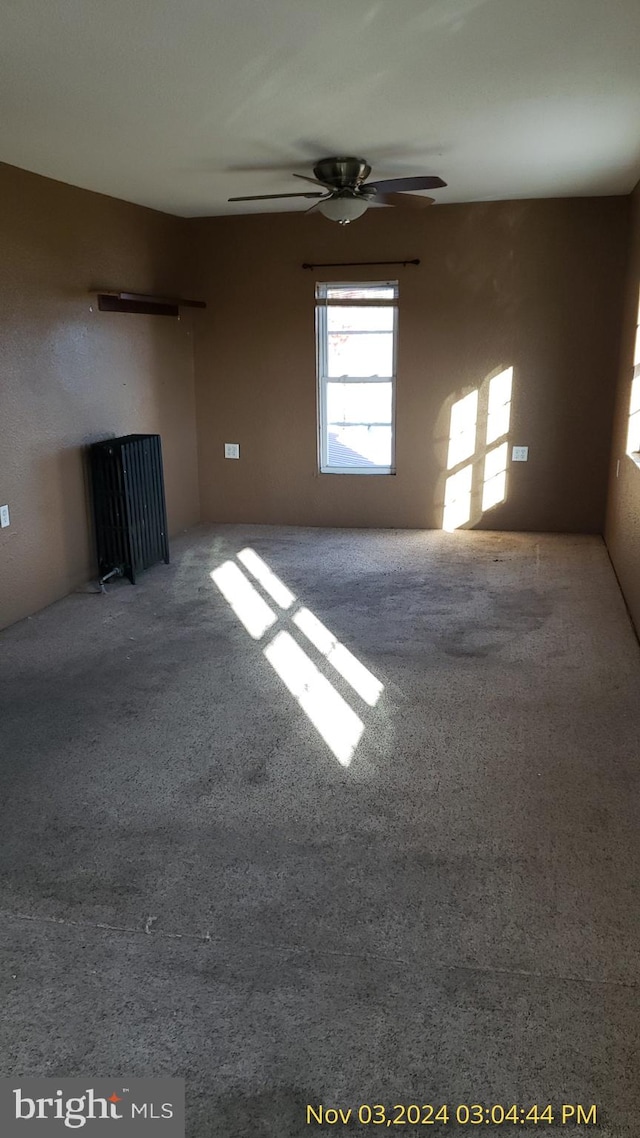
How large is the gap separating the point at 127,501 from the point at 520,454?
9.47 feet

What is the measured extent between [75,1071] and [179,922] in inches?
17.9

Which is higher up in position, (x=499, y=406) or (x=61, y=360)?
(x=61, y=360)

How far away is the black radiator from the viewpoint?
478cm

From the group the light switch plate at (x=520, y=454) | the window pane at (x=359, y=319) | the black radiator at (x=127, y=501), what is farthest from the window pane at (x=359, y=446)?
the black radiator at (x=127, y=501)

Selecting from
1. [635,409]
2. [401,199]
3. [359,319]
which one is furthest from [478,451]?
[401,199]

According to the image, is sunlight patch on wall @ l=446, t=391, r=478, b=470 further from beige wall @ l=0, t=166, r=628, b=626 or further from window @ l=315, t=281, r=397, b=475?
window @ l=315, t=281, r=397, b=475

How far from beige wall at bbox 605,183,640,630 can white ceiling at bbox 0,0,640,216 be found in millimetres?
598

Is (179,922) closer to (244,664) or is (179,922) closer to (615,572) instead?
(244,664)

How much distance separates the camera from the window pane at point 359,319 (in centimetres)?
592

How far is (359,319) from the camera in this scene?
19.6ft

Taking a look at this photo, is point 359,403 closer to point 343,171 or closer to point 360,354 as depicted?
point 360,354

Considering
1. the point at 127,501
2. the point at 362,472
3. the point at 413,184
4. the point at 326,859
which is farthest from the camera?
the point at 362,472

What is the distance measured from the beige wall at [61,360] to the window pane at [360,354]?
128cm

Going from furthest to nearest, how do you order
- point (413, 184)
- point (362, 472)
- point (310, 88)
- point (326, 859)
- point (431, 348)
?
point (362, 472)
point (431, 348)
point (413, 184)
point (310, 88)
point (326, 859)
